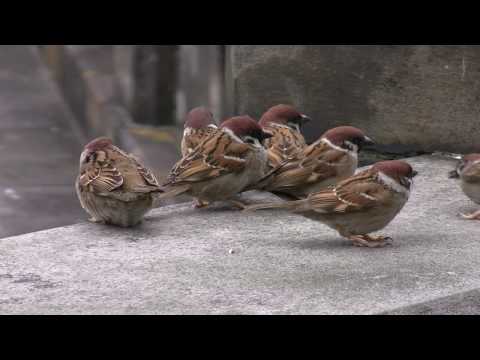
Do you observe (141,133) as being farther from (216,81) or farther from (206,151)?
(206,151)

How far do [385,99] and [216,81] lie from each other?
5192 mm

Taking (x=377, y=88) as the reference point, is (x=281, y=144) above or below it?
below

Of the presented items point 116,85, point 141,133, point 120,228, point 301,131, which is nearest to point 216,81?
point 116,85

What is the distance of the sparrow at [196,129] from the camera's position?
18.9ft

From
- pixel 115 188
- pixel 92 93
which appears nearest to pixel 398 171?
pixel 115 188

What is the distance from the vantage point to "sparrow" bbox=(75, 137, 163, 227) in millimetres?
4961

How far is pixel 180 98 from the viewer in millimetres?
12195

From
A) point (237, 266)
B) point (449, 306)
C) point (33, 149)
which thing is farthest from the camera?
point (33, 149)

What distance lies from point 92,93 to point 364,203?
22.2ft

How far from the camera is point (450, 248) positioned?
15.3 feet

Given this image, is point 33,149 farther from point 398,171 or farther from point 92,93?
point 398,171

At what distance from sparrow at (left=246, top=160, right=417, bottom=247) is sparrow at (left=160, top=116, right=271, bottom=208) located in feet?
2.14

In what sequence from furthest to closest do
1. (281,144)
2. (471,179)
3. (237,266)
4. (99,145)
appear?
(281,144) → (99,145) → (471,179) → (237,266)

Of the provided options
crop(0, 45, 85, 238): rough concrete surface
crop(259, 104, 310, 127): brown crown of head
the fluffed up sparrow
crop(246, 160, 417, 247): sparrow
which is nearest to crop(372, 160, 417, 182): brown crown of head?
crop(246, 160, 417, 247): sparrow
